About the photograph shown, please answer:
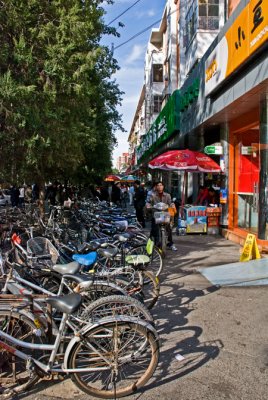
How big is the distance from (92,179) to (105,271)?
14457 mm

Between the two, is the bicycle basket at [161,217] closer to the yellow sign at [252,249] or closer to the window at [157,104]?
the yellow sign at [252,249]

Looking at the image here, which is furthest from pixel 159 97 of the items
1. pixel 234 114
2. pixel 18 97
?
pixel 18 97

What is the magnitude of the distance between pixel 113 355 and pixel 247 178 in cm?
918

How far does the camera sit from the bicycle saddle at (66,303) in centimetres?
301

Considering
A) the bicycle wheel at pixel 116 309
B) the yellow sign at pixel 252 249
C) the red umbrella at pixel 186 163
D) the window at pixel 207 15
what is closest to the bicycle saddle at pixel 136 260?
the bicycle wheel at pixel 116 309

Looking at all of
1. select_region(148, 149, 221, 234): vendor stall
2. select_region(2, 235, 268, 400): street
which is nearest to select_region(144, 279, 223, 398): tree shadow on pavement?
select_region(2, 235, 268, 400): street

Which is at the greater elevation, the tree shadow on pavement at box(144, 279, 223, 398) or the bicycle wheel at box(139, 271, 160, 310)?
the bicycle wheel at box(139, 271, 160, 310)

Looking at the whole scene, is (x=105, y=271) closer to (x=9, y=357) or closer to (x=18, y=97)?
(x=9, y=357)

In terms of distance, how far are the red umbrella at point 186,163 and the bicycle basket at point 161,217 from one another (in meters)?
3.67

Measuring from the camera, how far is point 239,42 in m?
8.95

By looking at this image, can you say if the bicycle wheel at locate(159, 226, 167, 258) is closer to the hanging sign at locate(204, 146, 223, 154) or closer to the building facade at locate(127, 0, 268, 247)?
the building facade at locate(127, 0, 268, 247)

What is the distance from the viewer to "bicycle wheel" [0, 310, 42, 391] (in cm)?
330

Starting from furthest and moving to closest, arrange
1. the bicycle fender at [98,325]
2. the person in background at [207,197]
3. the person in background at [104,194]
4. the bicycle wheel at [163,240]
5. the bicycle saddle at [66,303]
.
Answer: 1. the person in background at [104,194]
2. the person in background at [207,197]
3. the bicycle wheel at [163,240]
4. the bicycle fender at [98,325]
5. the bicycle saddle at [66,303]

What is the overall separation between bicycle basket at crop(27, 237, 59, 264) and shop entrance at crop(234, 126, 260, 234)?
6.40 metres
